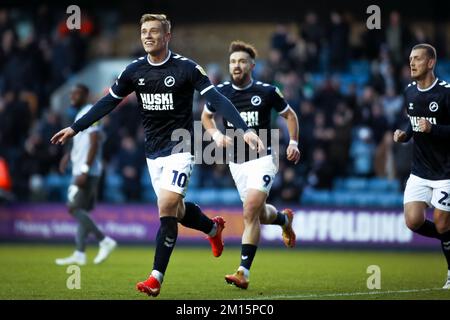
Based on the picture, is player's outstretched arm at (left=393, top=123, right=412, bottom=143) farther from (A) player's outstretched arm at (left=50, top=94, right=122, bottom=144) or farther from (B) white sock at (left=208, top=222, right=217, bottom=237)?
(A) player's outstretched arm at (left=50, top=94, right=122, bottom=144)

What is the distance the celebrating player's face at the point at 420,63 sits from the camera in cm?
1073

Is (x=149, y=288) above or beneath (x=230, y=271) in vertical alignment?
above

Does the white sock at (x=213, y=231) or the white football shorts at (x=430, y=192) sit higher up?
the white football shorts at (x=430, y=192)

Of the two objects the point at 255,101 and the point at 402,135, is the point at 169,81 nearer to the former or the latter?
the point at 255,101

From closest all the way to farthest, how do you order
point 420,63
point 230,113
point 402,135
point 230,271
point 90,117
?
A: point 230,113
point 90,117
point 420,63
point 402,135
point 230,271

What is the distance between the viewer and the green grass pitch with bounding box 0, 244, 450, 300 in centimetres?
1012

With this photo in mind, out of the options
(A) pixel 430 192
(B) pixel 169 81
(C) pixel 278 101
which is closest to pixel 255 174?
(C) pixel 278 101

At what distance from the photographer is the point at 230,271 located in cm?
1335

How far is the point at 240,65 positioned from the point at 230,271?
333 cm

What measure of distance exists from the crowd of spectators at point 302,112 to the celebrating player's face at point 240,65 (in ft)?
28.9

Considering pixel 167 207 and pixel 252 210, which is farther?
pixel 252 210

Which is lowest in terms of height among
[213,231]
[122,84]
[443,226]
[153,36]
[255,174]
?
[213,231]

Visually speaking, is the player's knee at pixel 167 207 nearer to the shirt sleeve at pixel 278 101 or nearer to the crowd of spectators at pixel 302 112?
the shirt sleeve at pixel 278 101

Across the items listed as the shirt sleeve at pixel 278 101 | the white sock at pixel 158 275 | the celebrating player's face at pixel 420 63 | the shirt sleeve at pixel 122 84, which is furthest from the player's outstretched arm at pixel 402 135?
the white sock at pixel 158 275
